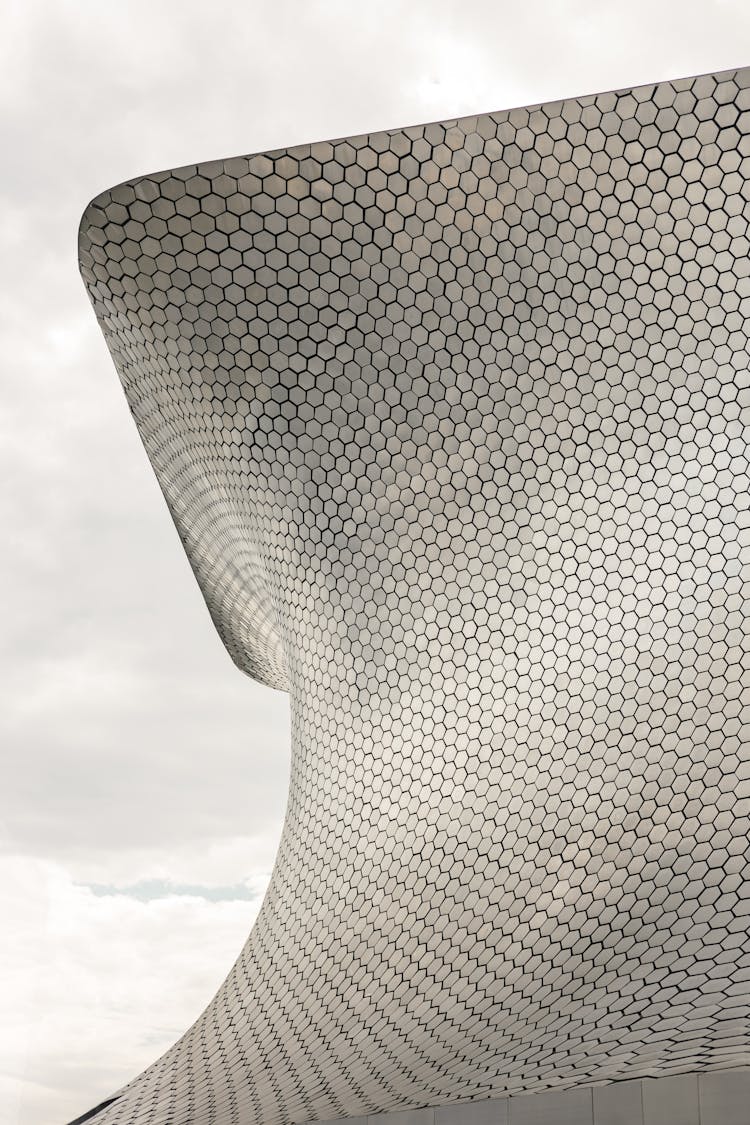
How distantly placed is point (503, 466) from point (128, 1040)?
38.0ft

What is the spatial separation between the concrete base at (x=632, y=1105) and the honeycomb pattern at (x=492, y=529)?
0.11 m

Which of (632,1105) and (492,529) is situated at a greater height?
(492,529)

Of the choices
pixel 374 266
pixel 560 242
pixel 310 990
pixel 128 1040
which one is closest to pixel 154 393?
pixel 374 266

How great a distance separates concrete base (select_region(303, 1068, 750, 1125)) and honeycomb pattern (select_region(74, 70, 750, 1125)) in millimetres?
109

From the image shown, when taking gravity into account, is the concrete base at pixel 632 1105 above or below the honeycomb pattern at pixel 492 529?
below

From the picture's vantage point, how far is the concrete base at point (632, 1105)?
280cm

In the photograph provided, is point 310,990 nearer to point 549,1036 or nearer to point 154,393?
point 549,1036

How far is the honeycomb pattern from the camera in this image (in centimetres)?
359

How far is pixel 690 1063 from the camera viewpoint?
2.96 meters

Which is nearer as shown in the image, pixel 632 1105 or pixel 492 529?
pixel 632 1105

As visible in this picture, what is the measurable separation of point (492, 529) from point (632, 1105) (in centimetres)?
215

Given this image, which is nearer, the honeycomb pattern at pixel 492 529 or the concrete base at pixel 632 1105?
the concrete base at pixel 632 1105

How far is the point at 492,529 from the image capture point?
419cm

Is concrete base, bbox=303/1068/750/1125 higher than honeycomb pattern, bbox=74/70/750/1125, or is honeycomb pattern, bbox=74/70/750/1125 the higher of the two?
honeycomb pattern, bbox=74/70/750/1125
